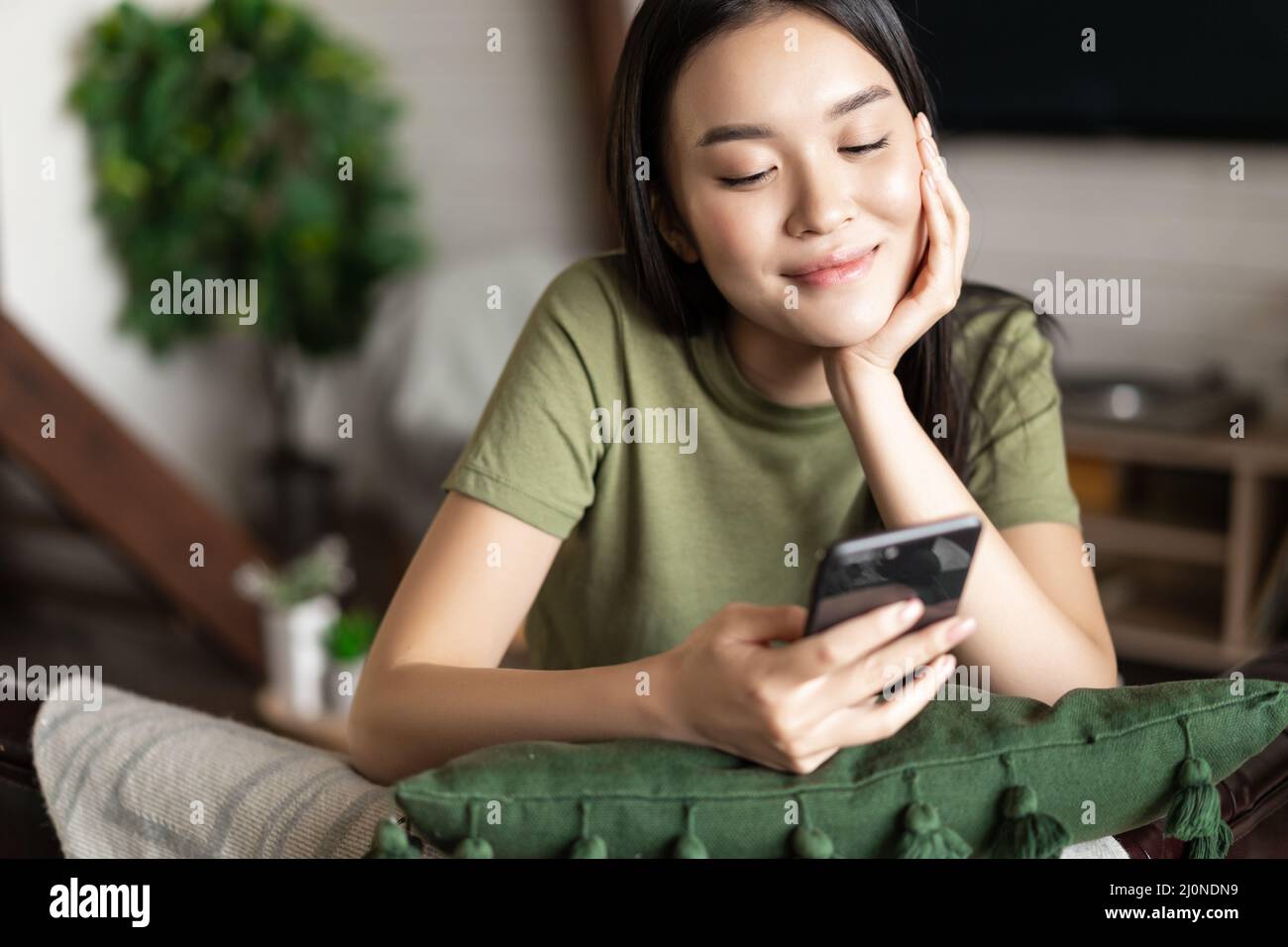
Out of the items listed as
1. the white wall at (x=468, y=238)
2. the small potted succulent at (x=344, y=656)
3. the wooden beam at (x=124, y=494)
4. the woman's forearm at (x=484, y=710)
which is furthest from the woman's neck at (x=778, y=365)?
the wooden beam at (x=124, y=494)

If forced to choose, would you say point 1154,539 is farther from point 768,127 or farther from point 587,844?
point 587,844

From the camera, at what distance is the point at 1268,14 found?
285 centimetres

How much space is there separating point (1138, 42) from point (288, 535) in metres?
2.51

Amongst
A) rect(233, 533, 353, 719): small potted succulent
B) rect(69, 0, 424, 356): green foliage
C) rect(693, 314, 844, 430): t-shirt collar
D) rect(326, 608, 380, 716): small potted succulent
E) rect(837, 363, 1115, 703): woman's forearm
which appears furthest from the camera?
rect(69, 0, 424, 356): green foliage

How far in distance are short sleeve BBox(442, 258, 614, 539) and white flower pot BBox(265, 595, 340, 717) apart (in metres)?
1.78

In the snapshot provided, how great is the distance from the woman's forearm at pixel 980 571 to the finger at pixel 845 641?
0.96 ft

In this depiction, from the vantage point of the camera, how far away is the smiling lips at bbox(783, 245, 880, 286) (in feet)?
3.61

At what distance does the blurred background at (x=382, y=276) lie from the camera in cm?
298

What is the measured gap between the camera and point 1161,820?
84cm

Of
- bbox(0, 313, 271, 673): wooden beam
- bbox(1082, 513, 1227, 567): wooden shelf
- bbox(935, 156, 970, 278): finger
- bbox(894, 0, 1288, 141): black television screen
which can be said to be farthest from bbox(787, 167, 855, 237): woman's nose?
bbox(0, 313, 271, 673): wooden beam

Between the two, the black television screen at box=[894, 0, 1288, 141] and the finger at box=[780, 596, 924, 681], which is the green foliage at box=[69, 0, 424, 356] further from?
the finger at box=[780, 596, 924, 681]

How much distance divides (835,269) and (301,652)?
207 cm
